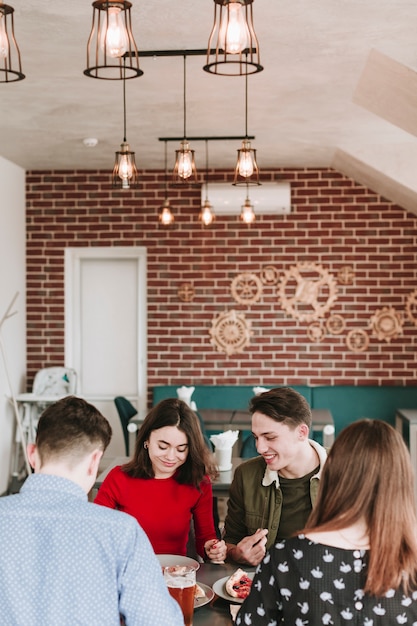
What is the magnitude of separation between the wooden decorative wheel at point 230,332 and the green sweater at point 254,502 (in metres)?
4.67

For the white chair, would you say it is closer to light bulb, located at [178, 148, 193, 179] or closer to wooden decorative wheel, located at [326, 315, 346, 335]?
wooden decorative wheel, located at [326, 315, 346, 335]

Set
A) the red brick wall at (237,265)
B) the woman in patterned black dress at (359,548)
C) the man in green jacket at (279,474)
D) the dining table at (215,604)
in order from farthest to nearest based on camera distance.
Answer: the red brick wall at (237,265) < the man in green jacket at (279,474) < the dining table at (215,604) < the woman in patterned black dress at (359,548)

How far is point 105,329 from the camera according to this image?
805cm

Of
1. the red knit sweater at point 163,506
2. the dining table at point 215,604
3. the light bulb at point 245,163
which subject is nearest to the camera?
the dining table at point 215,604

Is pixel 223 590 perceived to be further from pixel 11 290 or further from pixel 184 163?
pixel 11 290

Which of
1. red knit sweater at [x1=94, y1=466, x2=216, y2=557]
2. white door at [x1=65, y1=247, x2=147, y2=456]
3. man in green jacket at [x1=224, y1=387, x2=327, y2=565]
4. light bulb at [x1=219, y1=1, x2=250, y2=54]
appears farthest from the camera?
white door at [x1=65, y1=247, x2=147, y2=456]

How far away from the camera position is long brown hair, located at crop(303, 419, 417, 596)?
5.84 feet

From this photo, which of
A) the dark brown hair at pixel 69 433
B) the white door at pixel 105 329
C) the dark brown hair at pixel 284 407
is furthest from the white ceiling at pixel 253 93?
the dark brown hair at pixel 69 433

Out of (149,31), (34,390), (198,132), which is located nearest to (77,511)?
(149,31)

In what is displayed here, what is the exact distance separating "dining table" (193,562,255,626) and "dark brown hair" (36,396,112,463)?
0.76 m

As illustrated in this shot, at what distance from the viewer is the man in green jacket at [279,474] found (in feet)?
9.42

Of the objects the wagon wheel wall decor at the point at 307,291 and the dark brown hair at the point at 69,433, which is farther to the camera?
the wagon wheel wall decor at the point at 307,291

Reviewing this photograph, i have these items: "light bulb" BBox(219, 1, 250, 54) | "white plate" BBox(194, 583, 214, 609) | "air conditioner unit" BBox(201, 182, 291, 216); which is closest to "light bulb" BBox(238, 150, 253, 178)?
"light bulb" BBox(219, 1, 250, 54)

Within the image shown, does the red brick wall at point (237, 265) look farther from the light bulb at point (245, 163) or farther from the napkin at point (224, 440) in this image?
the light bulb at point (245, 163)
